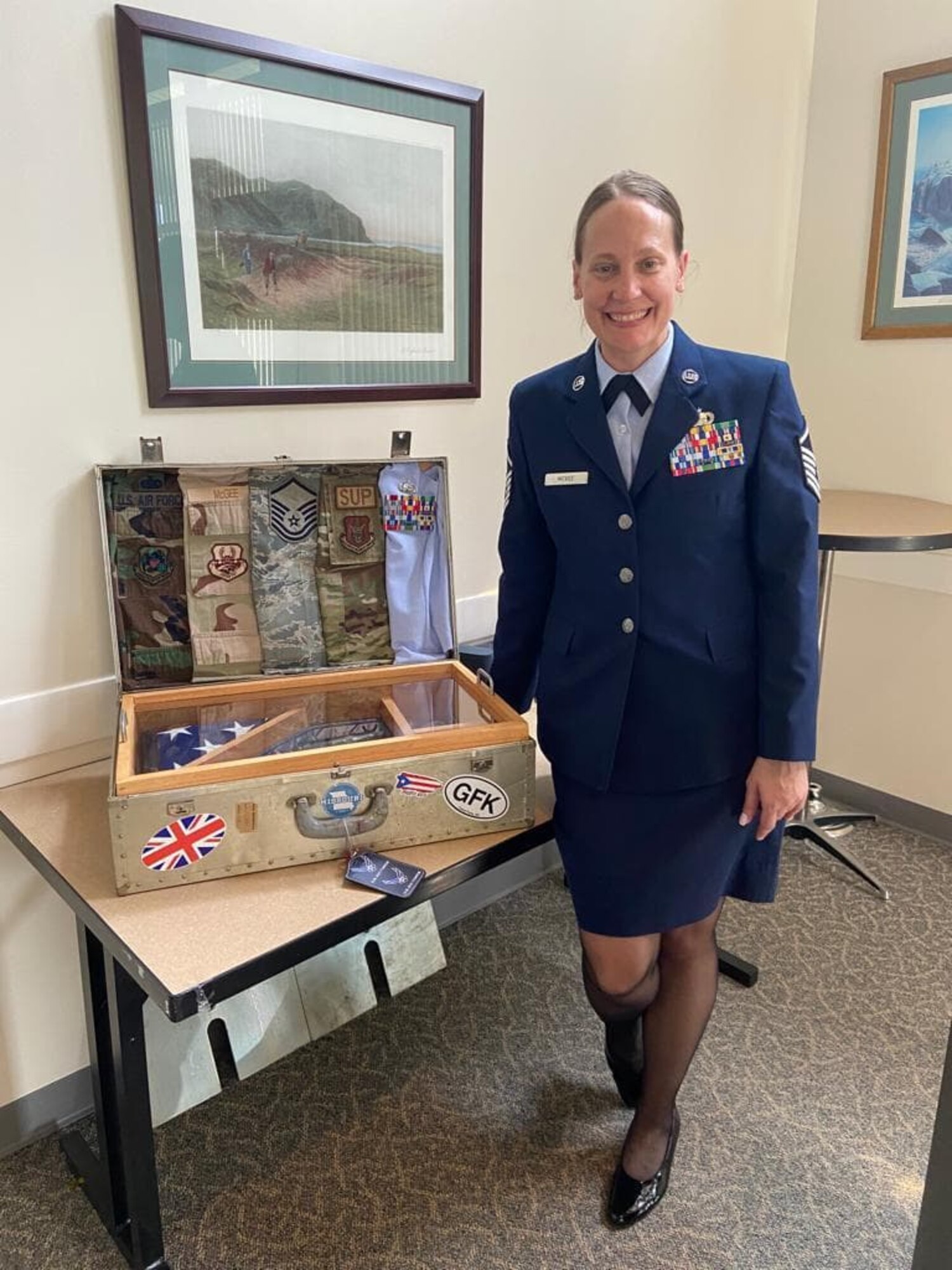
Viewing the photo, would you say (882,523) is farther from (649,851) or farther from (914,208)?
(649,851)

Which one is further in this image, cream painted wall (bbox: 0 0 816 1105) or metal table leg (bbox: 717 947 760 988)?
metal table leg (bbox: 717 947 760 988)

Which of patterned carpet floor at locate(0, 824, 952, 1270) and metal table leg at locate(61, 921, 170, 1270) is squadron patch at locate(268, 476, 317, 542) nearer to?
metal table leg at locate(61, 921, 170, 1270)

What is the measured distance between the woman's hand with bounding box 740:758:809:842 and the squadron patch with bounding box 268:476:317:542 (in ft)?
2.99

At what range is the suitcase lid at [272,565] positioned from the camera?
1688 mm

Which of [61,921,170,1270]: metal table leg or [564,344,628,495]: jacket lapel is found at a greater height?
[564,344,628,495]: jacket lapel

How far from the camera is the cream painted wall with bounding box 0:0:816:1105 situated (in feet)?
4.96

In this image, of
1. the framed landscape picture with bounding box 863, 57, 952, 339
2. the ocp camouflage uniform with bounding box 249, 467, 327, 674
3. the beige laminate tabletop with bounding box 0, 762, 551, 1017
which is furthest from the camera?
the framed landscape picture with bounding box 863, 57, 952, 339

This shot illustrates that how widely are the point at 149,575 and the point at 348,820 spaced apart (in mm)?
606

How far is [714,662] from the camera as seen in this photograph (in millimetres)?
1382

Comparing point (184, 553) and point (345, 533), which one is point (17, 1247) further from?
point (345, 533)

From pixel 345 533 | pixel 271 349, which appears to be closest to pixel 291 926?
pixel 345 533

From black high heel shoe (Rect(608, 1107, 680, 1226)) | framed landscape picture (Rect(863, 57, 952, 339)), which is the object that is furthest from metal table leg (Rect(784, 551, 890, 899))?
black high heel shoe (Rect(608, 1107, 680, 1226))

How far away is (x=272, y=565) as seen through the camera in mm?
1793

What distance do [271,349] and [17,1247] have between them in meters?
1.58
